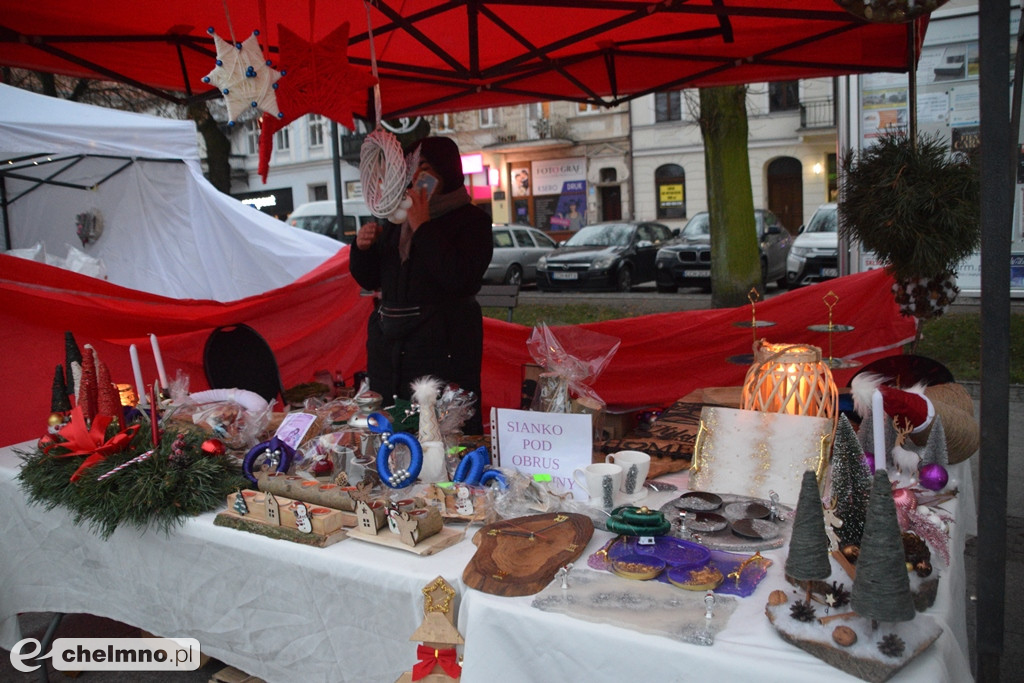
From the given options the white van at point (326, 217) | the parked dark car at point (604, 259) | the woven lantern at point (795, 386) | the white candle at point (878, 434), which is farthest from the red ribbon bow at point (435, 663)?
the white van at point (326, 217)

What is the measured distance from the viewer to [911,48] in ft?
Answer: 11.3

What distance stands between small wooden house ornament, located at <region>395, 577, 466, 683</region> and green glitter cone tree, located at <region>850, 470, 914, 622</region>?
701 millimetres

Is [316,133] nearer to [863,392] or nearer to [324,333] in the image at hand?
[324,333]

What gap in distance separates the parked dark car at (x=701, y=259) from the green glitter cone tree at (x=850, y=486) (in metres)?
11.8

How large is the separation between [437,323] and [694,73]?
2.49 meters

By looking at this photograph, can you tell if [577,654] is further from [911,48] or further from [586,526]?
[911,48]

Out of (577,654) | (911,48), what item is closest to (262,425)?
(577,654)

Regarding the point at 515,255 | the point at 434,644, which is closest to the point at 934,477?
the point at 434,644

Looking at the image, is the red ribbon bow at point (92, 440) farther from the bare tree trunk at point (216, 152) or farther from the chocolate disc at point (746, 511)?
the bare tree trunk at point (216, 152)

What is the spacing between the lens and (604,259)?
1365 cm

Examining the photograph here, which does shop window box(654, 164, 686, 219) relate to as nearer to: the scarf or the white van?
the white van

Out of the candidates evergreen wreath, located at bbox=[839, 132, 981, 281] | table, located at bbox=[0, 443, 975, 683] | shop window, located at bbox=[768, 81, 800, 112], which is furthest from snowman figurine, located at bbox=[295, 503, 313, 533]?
shop window, located at bbox=[768, 81, 800, 112]

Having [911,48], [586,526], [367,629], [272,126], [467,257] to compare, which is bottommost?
[367,629]

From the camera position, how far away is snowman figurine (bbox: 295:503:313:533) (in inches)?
67.7
